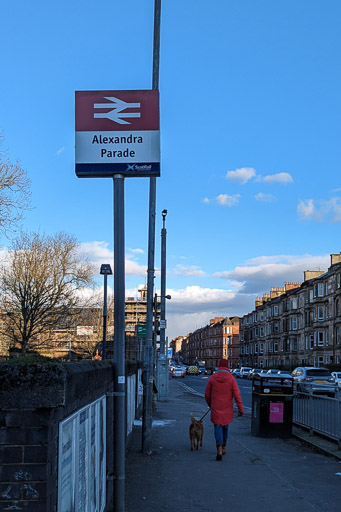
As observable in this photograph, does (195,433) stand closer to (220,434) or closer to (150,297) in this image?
(220,434)

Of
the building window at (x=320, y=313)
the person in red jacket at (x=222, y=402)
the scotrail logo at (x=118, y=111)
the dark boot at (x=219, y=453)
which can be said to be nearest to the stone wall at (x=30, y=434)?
the scotrail logo at (x=118, y=111)

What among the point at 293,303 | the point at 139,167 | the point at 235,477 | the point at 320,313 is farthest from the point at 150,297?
the point at 293,303

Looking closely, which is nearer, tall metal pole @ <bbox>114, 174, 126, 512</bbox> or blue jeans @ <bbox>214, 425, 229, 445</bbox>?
tall metal pole @ <bbox>114, 174, 126, 512</bbox>

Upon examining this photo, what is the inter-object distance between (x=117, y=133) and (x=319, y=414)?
27.2 feet

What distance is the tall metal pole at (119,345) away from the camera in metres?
5.54

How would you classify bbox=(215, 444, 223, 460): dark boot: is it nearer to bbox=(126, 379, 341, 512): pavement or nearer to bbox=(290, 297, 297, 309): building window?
bbox=(126, 379, 341, 512): pavement

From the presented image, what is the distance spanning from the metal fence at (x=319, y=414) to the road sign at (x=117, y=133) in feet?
22.7

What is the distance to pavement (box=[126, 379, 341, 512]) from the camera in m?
6.74

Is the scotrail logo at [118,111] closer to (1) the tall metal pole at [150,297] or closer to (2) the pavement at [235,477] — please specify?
(1) the tall metal pole at [150,297]

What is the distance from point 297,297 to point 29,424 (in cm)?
8150

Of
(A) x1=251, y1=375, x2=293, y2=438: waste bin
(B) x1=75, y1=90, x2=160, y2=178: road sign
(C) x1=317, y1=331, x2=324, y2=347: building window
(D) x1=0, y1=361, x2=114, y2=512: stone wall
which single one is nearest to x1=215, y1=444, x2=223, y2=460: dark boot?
(A) x1=251, y1=375, x2=293, y2=438: waste bin

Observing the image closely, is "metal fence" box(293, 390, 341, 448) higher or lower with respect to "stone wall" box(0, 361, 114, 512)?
lower

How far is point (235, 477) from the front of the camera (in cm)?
815

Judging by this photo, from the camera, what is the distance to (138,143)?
5.74 m
